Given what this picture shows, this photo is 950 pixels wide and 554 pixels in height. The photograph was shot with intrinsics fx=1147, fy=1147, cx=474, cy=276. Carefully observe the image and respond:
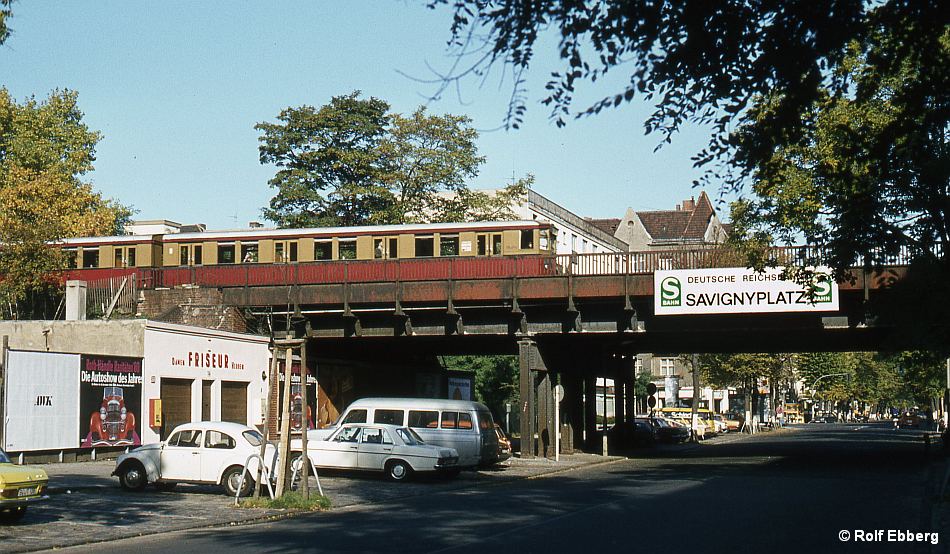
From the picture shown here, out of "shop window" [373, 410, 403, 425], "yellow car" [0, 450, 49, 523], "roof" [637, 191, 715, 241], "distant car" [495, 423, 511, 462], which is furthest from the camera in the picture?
"roof" [637, 191, 715, 241]

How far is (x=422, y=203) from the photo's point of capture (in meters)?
67.2

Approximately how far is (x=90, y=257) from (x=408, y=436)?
26099mm

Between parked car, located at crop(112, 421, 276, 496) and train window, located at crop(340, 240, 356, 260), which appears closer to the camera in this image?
parked car, located at crop(112, 421, 276, 496)

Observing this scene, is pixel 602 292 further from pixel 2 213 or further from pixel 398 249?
pixel 2 213

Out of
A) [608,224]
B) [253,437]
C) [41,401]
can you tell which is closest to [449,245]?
[41,401]

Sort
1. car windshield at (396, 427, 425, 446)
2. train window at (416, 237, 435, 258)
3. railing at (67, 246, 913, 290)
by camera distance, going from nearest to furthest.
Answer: car windshield at (396, 427, 425, 446) < railing at (67, 246, 913, 290) < train window at (416, 237, 435, 258)

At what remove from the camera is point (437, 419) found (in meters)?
32.1

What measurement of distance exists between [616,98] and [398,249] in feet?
113

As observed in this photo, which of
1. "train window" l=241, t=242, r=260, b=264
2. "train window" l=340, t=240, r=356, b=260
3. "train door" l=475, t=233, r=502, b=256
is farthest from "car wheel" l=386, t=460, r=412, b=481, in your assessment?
"train window" l=241, t=242, r=260, b=264

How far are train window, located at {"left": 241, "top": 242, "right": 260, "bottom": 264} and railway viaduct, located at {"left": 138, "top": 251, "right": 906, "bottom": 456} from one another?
1.39 m

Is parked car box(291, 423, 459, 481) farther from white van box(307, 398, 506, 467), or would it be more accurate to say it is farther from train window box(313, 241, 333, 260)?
train window box(313, 241, 333, 260)

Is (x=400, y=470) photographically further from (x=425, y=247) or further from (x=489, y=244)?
(x=425, y=247)

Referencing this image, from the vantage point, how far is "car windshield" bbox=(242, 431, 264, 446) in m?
23.1

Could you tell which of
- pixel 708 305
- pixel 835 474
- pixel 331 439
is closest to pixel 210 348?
pixel 331 439
